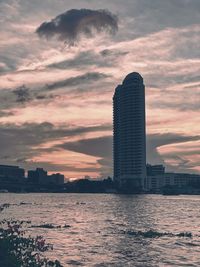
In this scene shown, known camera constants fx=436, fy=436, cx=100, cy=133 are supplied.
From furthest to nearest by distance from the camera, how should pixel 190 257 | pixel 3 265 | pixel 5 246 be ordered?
pixel 190 257 < pixel 5 246 < pixel 3 265

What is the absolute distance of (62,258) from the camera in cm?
5266

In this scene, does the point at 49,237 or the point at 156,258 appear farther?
the point at 49,237

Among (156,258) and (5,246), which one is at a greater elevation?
(5,246)

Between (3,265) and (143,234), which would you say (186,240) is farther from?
(3,265)

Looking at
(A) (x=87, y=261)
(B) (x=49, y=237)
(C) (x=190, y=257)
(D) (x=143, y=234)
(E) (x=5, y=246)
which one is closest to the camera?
(E) (x=5, y=246)

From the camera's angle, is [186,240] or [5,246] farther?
[186,240]

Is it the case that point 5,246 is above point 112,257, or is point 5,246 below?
above

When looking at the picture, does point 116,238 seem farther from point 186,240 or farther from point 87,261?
point 87,261

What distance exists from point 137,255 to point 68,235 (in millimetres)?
22200

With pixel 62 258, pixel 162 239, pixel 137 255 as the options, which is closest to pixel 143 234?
pixel 162 239

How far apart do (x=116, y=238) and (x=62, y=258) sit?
68.6 ft

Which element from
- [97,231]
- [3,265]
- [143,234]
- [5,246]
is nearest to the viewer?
[3,265]

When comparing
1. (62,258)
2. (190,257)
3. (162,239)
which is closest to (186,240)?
(162,239)

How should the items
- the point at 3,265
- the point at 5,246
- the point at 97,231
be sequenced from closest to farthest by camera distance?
the point at 3,265 < the point at 5,246 < the point at 97,231
